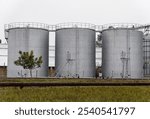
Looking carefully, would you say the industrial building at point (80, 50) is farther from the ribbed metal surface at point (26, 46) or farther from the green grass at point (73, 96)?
the green grass at point (73, 96)

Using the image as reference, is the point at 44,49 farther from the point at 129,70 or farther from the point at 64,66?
the point at 129,70

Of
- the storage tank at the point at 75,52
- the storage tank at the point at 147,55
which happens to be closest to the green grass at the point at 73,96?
the storage tank at the point at 75,52

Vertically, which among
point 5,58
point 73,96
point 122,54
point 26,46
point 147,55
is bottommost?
point 73,96

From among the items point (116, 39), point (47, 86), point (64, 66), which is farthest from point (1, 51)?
point (47, 86)

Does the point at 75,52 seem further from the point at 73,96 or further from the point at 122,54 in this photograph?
the point at 73,96

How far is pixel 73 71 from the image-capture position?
196 feet

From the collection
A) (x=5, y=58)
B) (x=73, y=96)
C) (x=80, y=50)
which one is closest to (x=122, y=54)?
(x=80, y=50)

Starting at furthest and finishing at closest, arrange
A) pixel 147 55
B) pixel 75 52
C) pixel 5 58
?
pixel 5 58
pixel 147 55
pixel 75 52

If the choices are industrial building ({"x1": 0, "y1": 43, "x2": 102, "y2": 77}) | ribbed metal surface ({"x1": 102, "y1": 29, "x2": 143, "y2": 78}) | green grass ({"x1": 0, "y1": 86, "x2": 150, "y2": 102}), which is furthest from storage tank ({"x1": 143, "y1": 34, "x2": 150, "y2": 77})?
green grass ({"x1": 0, "y1": 86, "x2": 150, "y2": 102})

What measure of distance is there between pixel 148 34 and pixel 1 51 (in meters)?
31.0

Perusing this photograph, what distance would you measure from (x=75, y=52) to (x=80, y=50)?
3.14ft

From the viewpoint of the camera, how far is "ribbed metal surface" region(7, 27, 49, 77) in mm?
60438

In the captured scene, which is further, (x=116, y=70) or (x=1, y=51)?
(x=1, y=51)

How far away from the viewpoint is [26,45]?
60.8 meters
